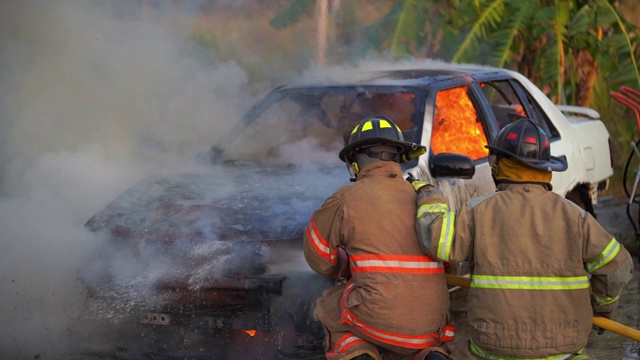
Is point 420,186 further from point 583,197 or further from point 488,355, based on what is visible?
point 583,197

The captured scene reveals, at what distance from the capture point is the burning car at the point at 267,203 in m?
4.31

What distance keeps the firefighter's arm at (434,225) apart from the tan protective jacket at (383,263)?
92 mm

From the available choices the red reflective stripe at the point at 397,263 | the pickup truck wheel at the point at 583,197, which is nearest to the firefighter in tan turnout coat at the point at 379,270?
the red reflective stripe at the point at 397,263

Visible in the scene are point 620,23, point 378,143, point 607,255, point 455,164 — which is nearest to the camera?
point 607,255

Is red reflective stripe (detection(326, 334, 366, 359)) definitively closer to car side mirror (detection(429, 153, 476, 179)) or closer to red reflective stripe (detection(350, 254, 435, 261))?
red reflective stripe (detection(350, 254, 435, 261))

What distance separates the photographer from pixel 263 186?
5188 millimetres

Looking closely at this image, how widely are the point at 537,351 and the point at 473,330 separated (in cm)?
27

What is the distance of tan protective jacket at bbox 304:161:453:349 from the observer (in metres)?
3.48

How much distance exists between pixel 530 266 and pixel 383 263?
1.95 ft

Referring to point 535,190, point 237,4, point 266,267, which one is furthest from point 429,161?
point 237,4

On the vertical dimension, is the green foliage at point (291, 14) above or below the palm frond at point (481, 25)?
above

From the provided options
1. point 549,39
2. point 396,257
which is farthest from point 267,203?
point 549,39

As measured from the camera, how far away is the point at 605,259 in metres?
3.20

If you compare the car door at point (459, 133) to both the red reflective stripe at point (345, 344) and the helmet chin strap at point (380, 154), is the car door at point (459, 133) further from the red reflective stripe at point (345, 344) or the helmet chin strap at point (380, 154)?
the red reflective stripe at point (345, 344)
